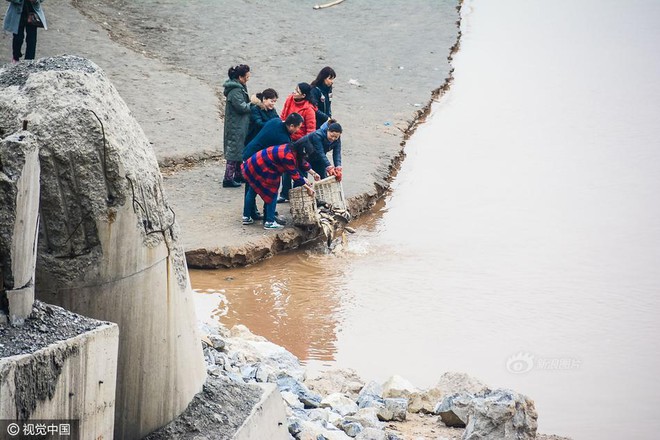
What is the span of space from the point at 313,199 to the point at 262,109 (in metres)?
1.26

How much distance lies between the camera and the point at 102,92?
3.47 meters

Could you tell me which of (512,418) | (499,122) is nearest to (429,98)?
(499,122)

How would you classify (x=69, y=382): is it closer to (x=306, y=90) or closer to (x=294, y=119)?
(x=294, y=119)

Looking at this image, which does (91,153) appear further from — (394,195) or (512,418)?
(394,195)

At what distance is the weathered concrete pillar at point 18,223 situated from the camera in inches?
118

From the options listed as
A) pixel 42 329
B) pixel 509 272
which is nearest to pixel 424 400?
pixel 509 272

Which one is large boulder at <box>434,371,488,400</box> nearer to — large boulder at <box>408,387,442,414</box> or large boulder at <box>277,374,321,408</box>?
large boulder at <box>408,387,442,414</box>

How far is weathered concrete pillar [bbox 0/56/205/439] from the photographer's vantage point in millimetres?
3307

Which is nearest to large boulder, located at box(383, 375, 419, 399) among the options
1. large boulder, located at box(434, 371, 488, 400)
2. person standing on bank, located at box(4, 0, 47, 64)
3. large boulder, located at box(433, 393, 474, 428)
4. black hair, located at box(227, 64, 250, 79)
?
large boulder, located at box(434, 371, 488, 400)

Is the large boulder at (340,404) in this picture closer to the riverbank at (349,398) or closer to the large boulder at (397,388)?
the riverbank at (349,398)

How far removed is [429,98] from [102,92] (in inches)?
439

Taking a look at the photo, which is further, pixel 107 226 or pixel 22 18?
pixel 22 18

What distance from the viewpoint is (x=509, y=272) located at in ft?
29.0
